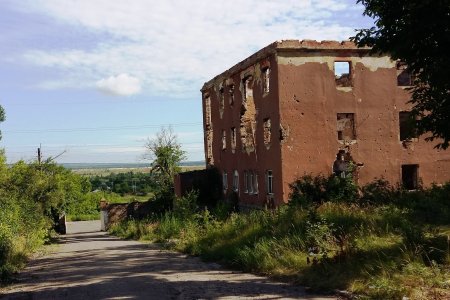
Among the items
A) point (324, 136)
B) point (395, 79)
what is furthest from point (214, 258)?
point (395, 79)

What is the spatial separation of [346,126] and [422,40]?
664 inches

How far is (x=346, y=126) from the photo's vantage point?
1005 inches

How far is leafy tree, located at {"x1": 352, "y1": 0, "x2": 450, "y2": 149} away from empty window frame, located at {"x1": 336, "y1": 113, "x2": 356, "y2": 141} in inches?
589

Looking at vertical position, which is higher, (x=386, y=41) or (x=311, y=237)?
(x=386, y=41)

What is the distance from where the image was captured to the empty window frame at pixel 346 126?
25281 millimetres

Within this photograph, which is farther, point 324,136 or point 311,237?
point 324,136

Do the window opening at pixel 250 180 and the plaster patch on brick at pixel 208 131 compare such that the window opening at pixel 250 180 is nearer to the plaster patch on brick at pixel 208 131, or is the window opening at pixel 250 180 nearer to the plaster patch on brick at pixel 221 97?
the plaster patch on brick at pixel 221 97

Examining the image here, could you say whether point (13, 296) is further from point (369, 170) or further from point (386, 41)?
point (369, 170)

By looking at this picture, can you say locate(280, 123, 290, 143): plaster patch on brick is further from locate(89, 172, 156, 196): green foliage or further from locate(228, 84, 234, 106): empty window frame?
locate(89, 172, 156, 196): green foliage

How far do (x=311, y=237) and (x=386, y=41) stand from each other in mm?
4242

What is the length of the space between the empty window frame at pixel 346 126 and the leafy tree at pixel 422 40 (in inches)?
589

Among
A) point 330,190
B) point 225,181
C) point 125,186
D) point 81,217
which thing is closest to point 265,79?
point 330,190

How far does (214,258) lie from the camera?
13.4 m

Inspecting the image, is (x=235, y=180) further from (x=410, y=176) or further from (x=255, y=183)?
Answer: (x=410, y=176)
